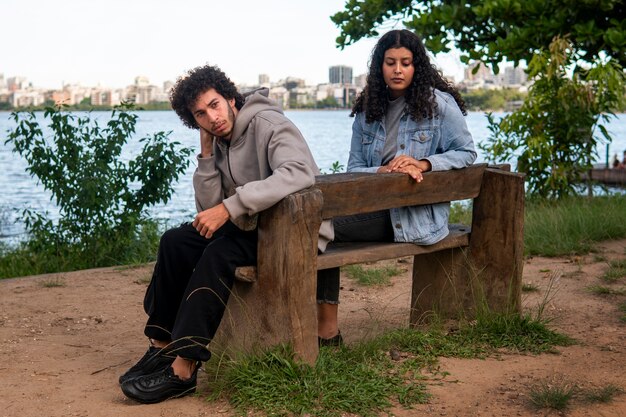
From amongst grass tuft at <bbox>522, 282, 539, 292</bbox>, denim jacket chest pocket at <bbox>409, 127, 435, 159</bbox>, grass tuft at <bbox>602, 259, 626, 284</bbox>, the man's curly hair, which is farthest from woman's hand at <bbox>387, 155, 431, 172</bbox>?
grass tuft at <bbox>602, 259, 626, 284</bbox>

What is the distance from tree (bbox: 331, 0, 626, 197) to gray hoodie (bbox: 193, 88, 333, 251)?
5759 millimetres

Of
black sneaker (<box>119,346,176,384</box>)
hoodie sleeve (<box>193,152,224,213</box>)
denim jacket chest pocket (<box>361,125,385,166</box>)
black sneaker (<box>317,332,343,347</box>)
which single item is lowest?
black sneaker (<box>317,332,343,347</box>)

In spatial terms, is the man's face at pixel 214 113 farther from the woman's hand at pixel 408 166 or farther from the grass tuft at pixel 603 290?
the grass tuft at pixel 603 290

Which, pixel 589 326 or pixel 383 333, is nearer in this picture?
pixel 383 333

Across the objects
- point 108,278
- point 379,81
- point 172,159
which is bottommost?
point 108,278

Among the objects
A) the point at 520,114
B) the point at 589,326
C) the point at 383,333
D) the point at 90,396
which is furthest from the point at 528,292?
the point at 520,114

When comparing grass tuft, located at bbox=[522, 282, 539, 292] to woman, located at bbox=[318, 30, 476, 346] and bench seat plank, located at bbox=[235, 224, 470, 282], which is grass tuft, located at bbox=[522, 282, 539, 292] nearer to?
bench seat plank, located at bbox=[235, 224, 470, 282]

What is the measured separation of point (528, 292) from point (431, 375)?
213 cm

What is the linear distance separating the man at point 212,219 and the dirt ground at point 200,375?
205mm

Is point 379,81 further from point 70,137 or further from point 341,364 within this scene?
point 70,137

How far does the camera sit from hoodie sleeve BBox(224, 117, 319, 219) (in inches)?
156

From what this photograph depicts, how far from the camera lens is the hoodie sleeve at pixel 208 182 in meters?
4.44

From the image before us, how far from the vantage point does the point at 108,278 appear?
725 centimetres

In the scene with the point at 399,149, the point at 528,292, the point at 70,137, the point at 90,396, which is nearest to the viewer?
the point at 90,396
